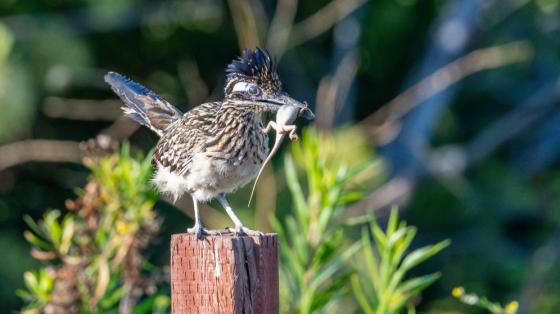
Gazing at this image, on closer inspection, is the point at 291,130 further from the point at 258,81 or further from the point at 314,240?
the point at 314,240

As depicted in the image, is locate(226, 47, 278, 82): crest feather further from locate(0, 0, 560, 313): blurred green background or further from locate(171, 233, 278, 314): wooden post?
locate(0, 0, 560, 313): blurred green background

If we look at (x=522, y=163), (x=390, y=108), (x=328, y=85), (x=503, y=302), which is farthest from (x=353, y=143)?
(x=522, y=163)

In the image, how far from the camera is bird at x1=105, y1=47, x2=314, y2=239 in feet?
13.5

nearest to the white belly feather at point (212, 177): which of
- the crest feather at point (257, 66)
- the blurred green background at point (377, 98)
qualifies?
the crest feather at point (257, 66)

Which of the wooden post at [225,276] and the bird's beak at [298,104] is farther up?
the bird's beak at [298,104]

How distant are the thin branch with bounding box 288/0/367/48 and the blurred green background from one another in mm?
21

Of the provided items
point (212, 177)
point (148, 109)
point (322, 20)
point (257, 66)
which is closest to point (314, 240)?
point (212, 177)

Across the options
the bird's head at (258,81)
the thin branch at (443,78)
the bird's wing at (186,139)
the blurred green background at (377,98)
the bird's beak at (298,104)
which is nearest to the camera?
the bird's beak at (298,104)

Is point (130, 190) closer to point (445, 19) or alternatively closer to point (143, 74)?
point (143, 74)

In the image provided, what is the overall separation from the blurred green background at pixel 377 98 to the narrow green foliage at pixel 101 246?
2.68m

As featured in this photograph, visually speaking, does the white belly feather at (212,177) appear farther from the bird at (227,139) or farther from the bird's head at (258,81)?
the bird's head at (258,81)

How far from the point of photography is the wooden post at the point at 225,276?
3.25m

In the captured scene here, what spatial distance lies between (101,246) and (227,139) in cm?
68

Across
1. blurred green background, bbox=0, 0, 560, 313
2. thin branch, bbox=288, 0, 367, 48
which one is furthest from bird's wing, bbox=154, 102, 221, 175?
thin branch, bbox=288, 0, 367, 48
